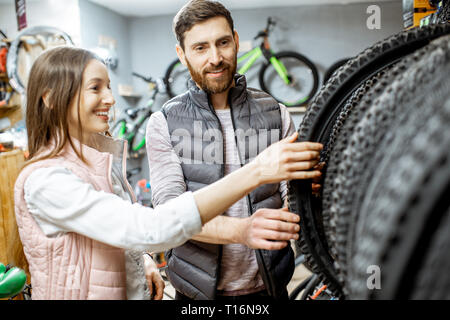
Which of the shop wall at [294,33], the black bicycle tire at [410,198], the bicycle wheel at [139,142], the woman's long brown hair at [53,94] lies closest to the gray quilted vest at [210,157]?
the woman's long brown hair at [53,94]

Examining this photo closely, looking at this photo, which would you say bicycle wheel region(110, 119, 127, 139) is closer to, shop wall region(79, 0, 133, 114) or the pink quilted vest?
shop wall region(79, 0, 133, 114)

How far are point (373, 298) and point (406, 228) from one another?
98mm

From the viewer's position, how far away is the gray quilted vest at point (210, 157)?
2.84 ft

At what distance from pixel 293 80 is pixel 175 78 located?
1.46 m

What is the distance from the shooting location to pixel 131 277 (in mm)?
643

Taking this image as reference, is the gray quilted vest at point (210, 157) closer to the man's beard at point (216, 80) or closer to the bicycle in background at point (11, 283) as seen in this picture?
the man's beard at point (216, 80)

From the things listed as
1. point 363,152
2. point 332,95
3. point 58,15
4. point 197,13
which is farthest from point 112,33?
point 363,152

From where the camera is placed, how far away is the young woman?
19.0 inches

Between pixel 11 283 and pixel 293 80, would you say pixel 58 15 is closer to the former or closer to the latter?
pixel 293 80

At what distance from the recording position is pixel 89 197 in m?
Result: 0.50

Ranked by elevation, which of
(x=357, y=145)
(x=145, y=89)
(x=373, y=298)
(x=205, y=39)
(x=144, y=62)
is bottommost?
(x=373, y=298)

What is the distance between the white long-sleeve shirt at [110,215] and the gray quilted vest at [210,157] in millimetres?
370
